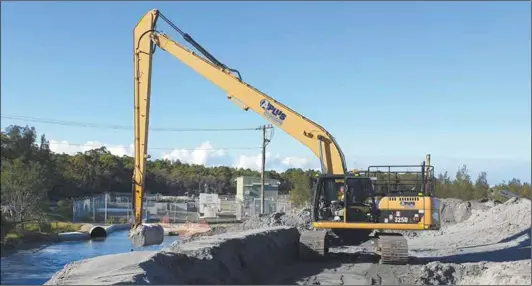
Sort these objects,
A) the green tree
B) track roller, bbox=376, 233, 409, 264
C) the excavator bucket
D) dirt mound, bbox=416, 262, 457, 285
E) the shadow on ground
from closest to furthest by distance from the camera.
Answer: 1. the green tree
2. dirt mound, bbox=416, 262, 457, 285
3. track roller, bbox=376, 233, 409, 264
4. the excavator bucket
5. the shadow on ground

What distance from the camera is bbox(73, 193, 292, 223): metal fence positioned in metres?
38.5

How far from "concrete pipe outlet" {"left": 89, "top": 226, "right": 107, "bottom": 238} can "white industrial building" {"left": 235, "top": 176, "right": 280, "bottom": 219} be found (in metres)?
15.5

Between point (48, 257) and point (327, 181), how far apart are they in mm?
13735

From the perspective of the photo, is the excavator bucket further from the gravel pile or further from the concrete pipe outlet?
the concrete pipe outlet

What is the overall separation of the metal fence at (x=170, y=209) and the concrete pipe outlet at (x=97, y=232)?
8.59 ft

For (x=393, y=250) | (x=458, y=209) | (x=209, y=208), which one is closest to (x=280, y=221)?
(x=393, y=250)

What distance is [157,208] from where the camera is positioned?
45.7 m

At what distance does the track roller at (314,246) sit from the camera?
1570 centimetres

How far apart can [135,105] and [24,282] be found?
6547 mm

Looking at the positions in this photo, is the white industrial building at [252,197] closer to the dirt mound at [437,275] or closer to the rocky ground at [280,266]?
the rocky ground at [280,266]

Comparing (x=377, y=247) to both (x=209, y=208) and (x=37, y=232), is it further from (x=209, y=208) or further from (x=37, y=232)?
(x=209, y=208)

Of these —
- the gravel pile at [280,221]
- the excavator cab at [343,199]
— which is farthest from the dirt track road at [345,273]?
the gravel pile at [280,221]

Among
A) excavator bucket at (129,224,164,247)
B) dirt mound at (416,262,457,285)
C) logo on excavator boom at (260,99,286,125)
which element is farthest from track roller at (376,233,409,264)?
excavator bucket at (129,224,164,247)

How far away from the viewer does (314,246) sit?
620 inches
